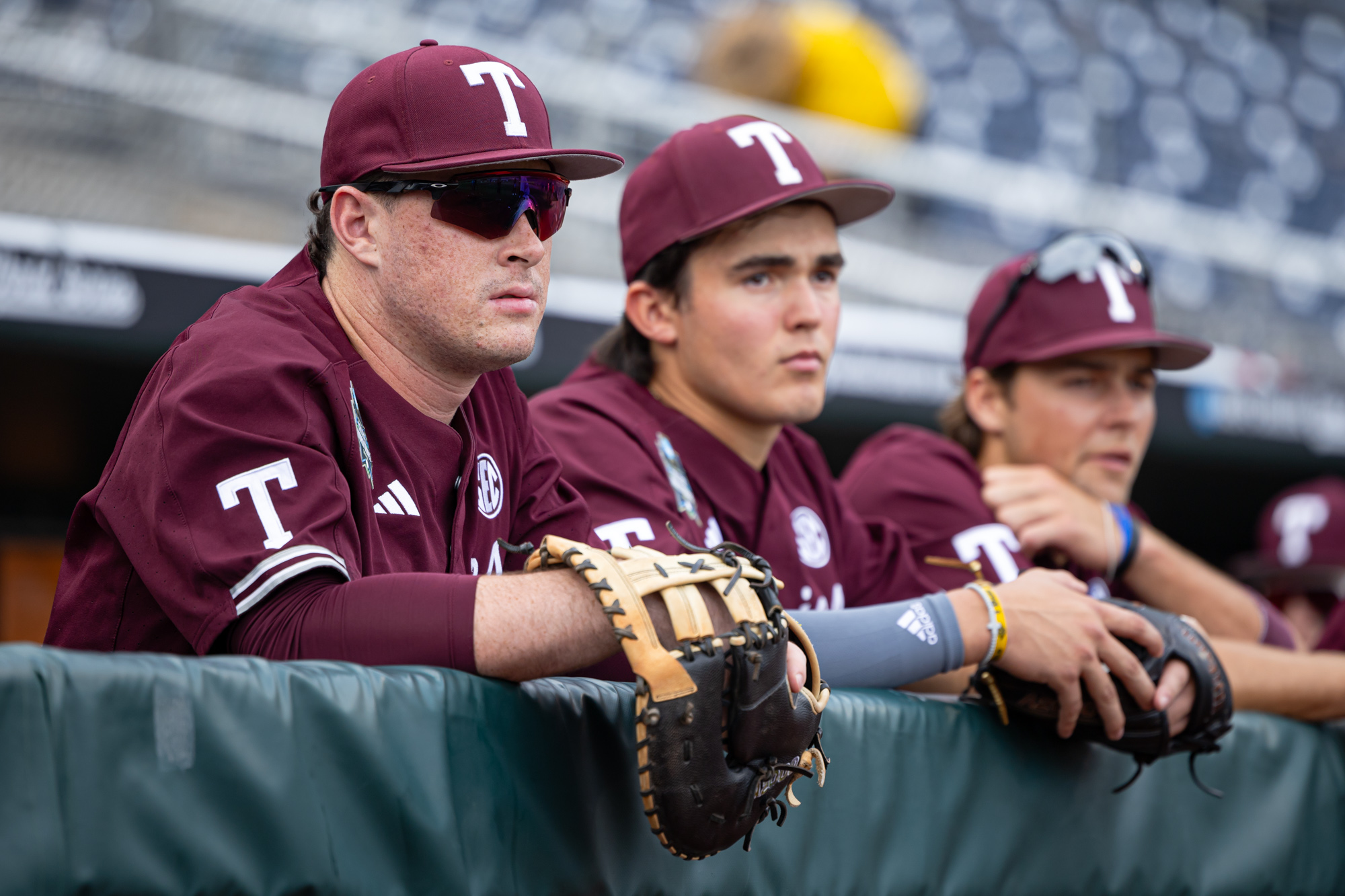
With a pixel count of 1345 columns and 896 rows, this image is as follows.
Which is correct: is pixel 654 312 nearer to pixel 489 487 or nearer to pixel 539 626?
pixel 489 487

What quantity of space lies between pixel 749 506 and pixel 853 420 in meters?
2.87

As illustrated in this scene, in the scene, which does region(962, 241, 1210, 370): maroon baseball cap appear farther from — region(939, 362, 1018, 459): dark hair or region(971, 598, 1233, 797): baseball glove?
region(971, 598, 1233, 797): baseball glove

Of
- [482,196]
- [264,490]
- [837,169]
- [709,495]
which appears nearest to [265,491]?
[264,490]

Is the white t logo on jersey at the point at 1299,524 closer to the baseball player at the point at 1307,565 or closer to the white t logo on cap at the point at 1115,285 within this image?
the baseball player at the point at 1307,565

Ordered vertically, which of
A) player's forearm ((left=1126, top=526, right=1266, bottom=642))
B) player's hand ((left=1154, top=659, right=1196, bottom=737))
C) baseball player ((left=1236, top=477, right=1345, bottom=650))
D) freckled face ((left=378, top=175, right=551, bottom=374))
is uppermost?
freckled face ((left=378, top=175, right=551, bottom=374))

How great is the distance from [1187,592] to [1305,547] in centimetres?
212

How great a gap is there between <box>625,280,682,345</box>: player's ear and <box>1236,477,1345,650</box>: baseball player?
2935mm

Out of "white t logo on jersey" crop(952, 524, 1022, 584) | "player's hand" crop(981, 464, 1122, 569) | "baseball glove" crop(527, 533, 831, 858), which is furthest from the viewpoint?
"player's hand" crop(981, 464, 1122, 569)

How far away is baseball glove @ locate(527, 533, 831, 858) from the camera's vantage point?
3.73ft

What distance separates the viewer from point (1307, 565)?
4.55m

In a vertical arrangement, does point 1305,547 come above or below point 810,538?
below

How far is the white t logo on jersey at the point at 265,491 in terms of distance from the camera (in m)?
1.22

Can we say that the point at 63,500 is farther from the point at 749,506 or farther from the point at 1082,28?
the point at 1082,28

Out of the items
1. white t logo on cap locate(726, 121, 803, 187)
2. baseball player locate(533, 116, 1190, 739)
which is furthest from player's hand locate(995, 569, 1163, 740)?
white t logo on cap locate(726, 121, 803, 187)
